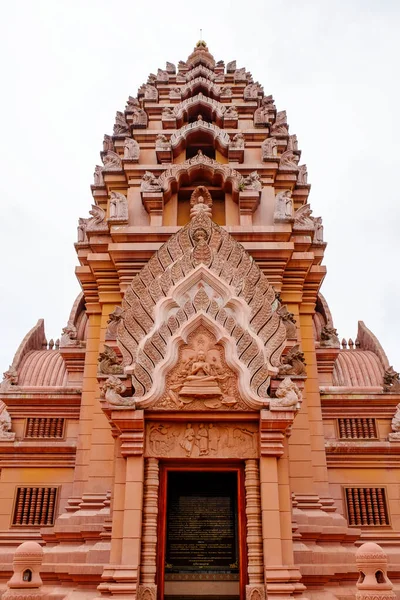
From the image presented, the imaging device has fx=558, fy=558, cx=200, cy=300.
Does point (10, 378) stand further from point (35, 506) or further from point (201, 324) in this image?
point (201, 324)

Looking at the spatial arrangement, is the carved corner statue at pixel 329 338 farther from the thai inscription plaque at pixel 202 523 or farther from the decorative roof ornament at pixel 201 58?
the decorative roof ornament at pixel 201 58

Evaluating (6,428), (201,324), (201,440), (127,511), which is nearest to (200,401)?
(201,440)

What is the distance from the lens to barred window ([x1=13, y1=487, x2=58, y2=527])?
48.4 ft

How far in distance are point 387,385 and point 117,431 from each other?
9195 millimetres

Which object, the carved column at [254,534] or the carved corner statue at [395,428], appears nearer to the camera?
the carved column at [254,534]

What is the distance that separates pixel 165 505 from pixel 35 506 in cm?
639

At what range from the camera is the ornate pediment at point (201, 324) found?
1024 cm

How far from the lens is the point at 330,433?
1591 centimetres

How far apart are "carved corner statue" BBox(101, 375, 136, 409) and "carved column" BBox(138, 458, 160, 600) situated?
3.67ft

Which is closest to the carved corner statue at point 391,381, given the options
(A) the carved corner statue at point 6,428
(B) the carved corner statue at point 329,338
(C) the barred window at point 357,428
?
(C) the barred window at point 357,428

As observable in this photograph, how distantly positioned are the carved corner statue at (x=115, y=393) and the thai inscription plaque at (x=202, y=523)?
2.05 meters

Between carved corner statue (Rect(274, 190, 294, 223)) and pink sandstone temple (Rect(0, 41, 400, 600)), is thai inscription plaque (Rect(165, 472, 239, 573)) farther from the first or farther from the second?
carved corner statue (Rect(274, 190, 294, 223))

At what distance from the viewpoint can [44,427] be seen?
16.0 meters

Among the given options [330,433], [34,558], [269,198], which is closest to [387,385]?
[330,433]
